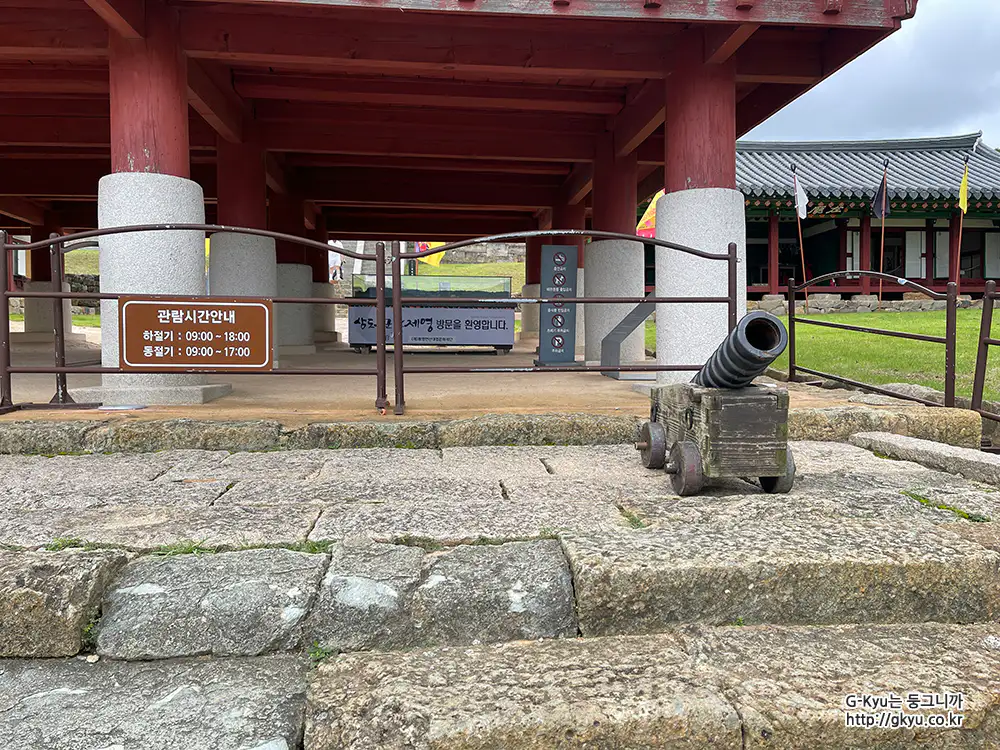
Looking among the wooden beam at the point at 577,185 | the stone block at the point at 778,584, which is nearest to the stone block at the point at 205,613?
the stone block at the point at 778,584

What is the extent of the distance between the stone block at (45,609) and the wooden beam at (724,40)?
5.23m

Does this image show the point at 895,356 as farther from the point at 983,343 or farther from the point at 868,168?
the point at 868,168

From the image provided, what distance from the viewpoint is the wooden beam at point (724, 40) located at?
506cm

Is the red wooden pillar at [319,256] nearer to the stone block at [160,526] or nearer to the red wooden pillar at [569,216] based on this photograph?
the red wooden pillar at [569,216]

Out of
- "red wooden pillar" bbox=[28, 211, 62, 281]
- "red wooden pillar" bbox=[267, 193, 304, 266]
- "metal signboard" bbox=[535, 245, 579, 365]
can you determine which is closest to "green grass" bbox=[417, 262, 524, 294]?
"red wooden pillar" bbox=[28, 211, 62, 281]

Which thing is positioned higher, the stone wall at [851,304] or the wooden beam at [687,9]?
the wooden beam at [687,9]

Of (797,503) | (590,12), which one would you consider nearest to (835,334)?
(590,12)

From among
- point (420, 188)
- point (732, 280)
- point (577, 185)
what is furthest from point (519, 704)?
point (420, 188)

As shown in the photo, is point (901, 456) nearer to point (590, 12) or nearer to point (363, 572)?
point (363, 572)

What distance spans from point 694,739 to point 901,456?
9.14ft

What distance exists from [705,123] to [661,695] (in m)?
5.00

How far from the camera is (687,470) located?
2879 millimetres

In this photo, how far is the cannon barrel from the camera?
261cm

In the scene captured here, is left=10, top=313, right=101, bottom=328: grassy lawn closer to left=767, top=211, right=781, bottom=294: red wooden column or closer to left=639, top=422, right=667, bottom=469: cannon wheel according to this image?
left=767, top=211, right=781, bottom=294: red wooden column
